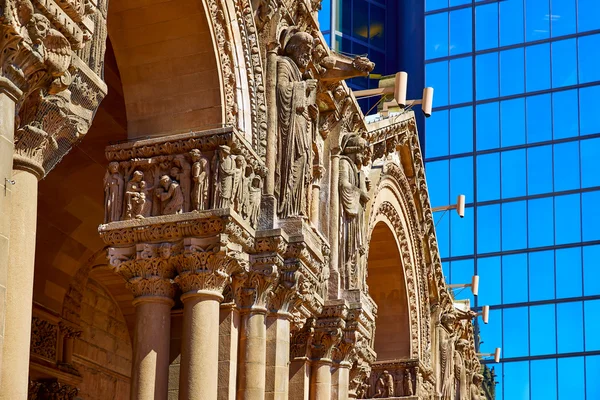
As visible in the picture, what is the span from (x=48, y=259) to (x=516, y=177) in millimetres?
39749

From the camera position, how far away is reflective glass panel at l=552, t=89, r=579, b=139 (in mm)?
58562

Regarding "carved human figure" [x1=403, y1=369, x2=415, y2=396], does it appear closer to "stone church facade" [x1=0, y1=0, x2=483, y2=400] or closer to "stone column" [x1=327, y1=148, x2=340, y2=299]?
"stone church facade" [x1=0, y1=0, x2=483, y2=400]

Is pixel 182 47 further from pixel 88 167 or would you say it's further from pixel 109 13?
pixel 88 167

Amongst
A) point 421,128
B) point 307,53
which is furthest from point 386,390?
point 421,128

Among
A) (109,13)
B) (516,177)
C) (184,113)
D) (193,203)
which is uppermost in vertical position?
(516,177)

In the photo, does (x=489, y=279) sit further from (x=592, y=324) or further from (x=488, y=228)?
(x=592, y=324)

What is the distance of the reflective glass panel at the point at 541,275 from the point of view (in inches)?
2235

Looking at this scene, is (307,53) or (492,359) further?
(492,359)

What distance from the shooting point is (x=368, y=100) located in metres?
62.7

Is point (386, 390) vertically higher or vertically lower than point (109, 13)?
lower

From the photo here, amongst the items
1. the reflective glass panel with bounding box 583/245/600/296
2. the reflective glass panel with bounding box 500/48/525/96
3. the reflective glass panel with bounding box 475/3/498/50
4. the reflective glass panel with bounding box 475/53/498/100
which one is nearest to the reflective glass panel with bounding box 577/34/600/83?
the reflective glass panel with bounding box 500/48/525/96

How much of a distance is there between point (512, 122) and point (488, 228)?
520cm

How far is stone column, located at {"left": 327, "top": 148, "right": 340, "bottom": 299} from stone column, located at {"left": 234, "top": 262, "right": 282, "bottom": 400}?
162 inches

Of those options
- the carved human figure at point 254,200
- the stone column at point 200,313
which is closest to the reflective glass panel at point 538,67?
the carved human figure at point 254,200
